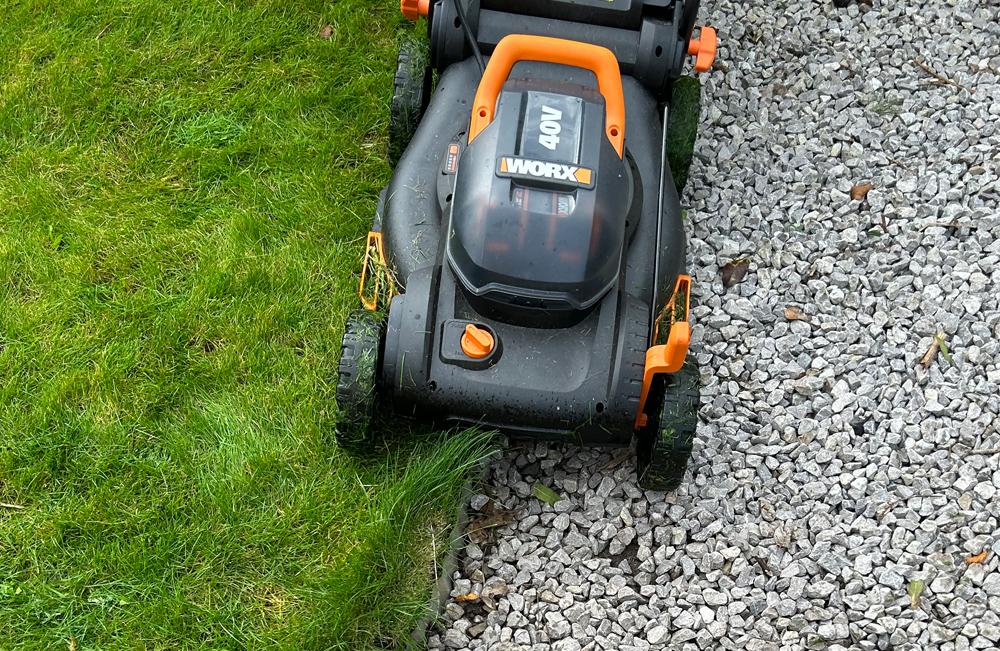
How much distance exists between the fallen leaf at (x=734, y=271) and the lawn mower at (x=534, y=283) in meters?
0.36

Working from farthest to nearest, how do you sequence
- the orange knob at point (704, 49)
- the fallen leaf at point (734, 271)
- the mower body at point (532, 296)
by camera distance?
the fallen leaf at point (734, 271), the orange knob at point (704, 49), the mower body at point (532, 296)

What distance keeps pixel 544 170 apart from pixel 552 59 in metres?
0.47

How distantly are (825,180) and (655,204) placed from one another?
817 mm

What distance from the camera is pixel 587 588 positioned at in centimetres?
233

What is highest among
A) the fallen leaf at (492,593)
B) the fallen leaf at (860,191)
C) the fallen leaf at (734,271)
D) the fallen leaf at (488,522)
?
the fallen leaf at (860,191)

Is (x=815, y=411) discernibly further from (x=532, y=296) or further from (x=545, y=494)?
(x=532, y=296)

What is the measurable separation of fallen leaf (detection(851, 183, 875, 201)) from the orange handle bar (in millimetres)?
908

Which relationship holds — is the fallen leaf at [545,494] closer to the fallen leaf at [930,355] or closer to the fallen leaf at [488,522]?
the fallen leaf at [488,522]

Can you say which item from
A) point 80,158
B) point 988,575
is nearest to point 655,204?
point 988,575

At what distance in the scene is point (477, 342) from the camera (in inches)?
85.7

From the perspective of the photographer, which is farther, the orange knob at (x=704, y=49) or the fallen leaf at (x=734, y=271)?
the fallen leaf at (x=734, y=271)

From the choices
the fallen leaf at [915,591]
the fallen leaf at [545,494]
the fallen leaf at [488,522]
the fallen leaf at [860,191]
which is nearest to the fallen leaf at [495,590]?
the fallen leaf at [488,522]

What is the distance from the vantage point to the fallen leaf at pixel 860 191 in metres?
3.03

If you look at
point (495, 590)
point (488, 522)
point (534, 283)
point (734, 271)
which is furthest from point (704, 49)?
point (495, 590)
